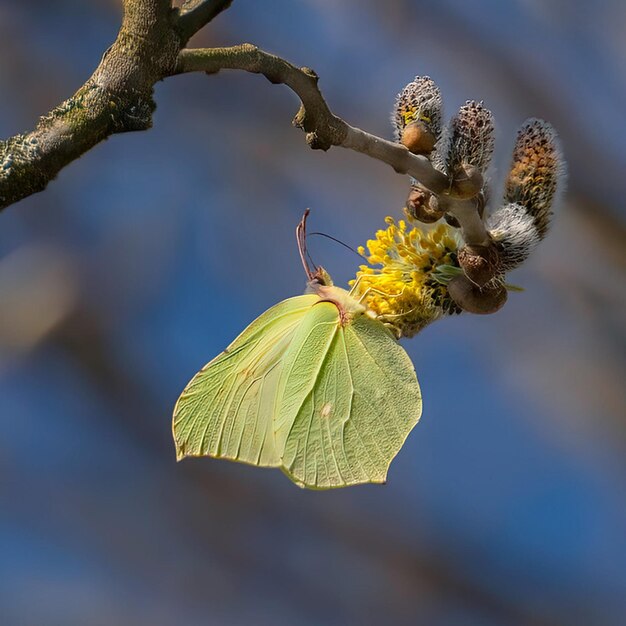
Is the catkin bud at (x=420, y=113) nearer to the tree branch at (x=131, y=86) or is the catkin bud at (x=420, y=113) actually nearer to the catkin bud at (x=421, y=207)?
the catkin bud at (x=421, y=207)

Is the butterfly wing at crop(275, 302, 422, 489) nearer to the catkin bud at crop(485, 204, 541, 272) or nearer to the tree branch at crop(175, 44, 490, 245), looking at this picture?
the catkin bud at crop(485, 204, 541, 272)

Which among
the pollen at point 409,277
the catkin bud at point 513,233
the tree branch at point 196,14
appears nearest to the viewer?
the tree branch at point 196,14

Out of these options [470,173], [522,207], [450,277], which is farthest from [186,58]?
[450,277]

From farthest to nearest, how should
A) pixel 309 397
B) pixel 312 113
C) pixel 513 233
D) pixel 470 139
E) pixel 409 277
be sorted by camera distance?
pixel 309 397, pixel 409 277, pixel 513 233, pixel 470 139, pixel 312 113

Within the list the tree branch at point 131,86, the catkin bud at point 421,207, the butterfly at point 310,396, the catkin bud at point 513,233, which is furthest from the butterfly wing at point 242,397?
the tree branch at point 131,86

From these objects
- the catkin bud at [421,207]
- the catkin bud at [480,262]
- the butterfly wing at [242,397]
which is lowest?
the butterfly wing at [242,397]

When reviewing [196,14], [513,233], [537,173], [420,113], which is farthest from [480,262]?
[196,14]

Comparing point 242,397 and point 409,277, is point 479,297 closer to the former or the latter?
point 409,277
